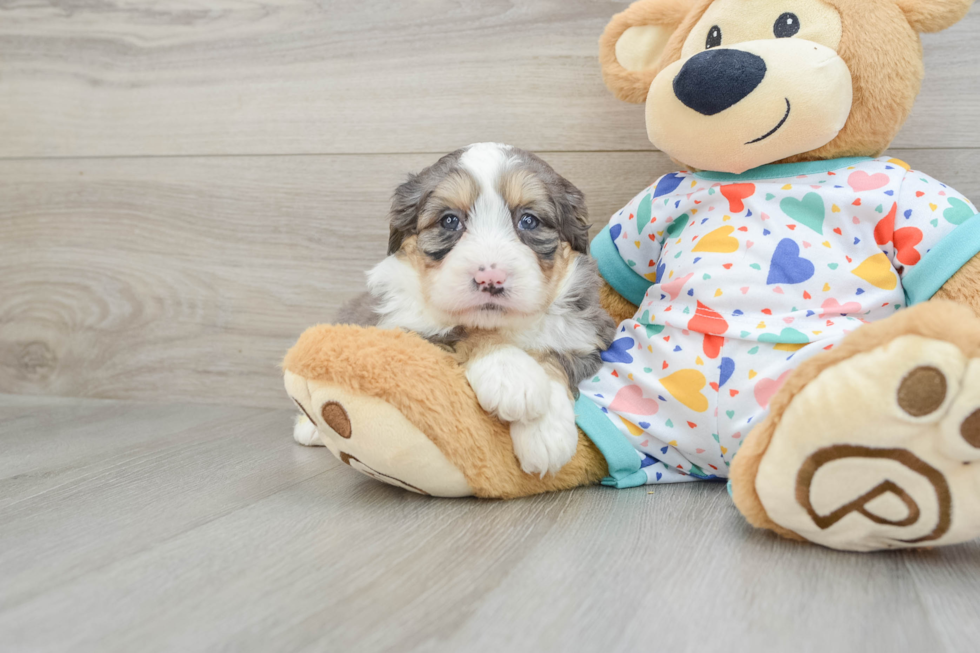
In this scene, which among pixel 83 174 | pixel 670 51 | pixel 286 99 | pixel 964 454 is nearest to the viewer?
pixel 964 454

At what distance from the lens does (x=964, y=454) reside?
34.6 inches

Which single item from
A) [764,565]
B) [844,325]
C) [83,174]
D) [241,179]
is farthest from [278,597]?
[83,174]

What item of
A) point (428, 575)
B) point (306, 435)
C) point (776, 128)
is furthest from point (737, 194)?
point (306, 435)

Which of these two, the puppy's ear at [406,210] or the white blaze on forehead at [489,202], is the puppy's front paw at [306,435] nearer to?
the puppy's ear at [406,210]

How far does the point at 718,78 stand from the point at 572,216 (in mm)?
349

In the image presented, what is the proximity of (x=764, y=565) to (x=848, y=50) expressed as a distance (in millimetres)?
848

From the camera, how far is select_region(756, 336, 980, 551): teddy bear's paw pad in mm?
876

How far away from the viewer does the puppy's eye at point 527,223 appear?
1330mm

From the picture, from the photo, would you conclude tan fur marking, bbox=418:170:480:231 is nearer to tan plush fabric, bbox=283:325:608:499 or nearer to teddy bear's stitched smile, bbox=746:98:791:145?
tan plush fabric, bbox=283:325:608:499

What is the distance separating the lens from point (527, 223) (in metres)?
1.34

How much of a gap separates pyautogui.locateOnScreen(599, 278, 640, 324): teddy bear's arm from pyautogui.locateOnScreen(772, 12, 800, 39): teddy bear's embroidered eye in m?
0.56

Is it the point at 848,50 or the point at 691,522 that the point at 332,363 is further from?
the point at 848,50

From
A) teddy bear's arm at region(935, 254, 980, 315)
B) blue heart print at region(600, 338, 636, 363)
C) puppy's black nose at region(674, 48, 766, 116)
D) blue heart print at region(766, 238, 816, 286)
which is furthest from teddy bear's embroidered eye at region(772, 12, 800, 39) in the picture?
blue heart print at region(600, 338, 636, 363)

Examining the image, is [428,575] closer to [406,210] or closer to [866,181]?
[406,210]
